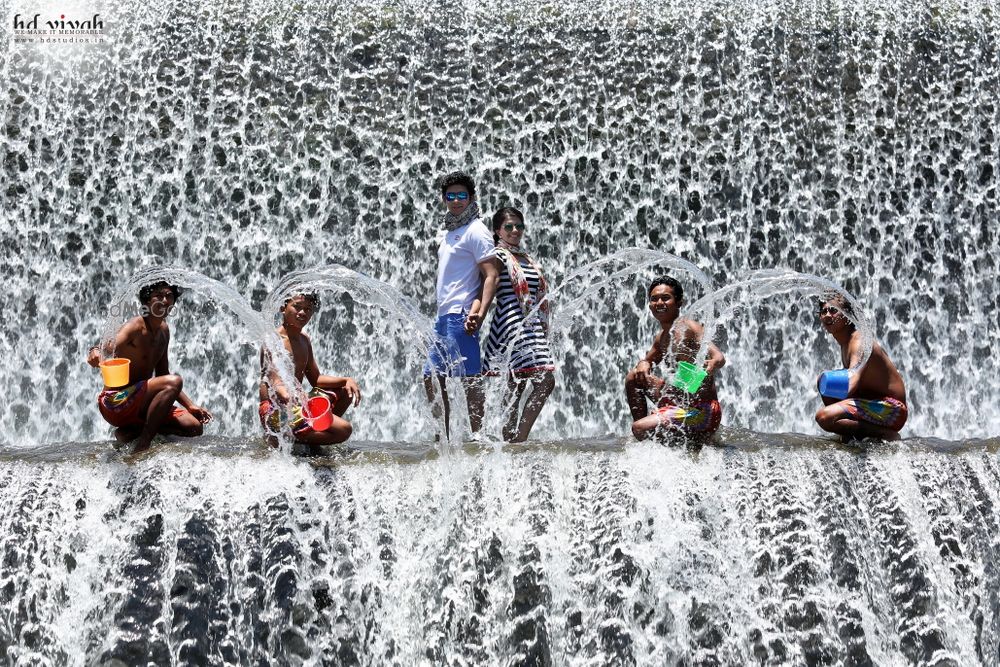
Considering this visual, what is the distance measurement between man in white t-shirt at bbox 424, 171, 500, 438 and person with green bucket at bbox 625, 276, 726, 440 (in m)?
0.75

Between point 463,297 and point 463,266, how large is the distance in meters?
0.15

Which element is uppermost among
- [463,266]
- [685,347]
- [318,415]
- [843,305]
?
[463,266]

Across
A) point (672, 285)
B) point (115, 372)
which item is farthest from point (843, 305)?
point (115, 372)

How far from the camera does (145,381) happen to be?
5.61 meters

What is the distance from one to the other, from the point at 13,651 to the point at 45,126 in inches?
220

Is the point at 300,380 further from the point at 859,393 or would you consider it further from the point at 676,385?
the point at 859,393

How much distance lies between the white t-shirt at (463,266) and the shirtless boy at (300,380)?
0.62m

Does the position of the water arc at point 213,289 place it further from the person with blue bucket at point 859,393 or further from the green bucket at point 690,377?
the person with blue bucket at point 859,393

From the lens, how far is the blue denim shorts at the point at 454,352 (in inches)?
231

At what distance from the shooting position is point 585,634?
16.3ft

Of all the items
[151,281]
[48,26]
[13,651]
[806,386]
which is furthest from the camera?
[48,26]

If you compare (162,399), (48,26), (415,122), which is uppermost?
(48,26)

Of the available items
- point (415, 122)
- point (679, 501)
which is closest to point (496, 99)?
point (415, 122)

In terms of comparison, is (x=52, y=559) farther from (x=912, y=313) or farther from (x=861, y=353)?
(x=912, y=313)
